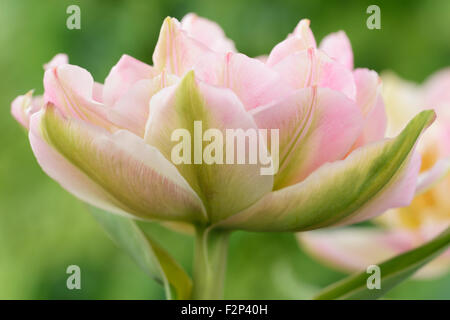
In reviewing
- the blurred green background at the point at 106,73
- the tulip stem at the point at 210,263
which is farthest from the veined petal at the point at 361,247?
the blurred green background at the point at 106,73

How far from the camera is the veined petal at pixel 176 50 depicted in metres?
0.22

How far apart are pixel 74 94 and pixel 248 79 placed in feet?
0.17

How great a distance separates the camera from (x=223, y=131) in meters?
0.21

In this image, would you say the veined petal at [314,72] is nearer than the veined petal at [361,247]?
Yes

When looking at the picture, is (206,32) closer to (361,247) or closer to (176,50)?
(176,50)

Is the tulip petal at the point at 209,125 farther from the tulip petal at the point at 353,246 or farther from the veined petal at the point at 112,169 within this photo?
the tulip petal at the point at 353,246

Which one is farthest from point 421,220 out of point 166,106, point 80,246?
point 80,246

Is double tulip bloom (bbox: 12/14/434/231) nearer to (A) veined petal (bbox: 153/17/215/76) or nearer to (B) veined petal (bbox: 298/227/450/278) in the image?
(A) veined petal (bbox: 153/17/215/76)

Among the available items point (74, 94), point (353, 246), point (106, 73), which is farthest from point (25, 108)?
point (106, 73)

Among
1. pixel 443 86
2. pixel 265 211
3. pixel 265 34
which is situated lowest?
pixel 265 211

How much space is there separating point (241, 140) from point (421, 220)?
0.68 ft

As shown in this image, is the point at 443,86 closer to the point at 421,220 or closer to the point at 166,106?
the point at 421,220

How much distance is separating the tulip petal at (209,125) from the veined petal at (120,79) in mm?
16

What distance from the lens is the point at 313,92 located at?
203mm
